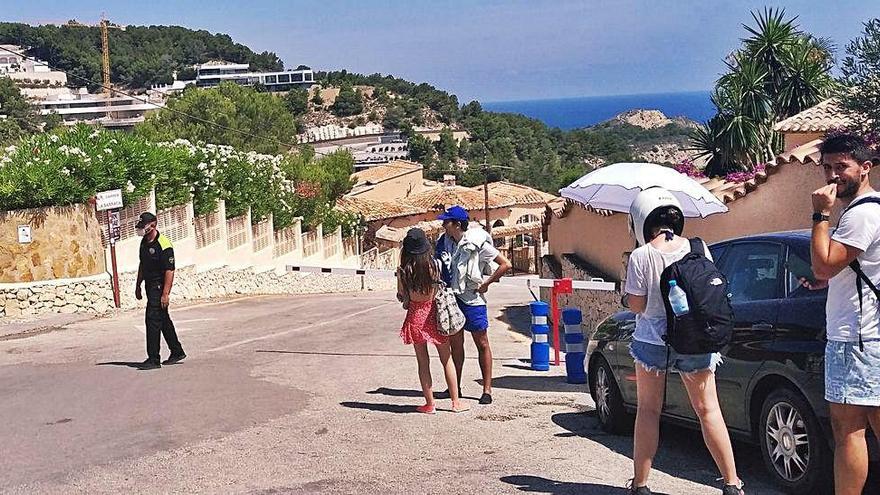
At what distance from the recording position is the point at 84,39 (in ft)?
599

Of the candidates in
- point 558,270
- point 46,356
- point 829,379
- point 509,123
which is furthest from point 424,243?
point 509,123

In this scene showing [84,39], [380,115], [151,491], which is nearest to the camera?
[151,491]

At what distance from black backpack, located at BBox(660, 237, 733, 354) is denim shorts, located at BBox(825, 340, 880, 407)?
791mm

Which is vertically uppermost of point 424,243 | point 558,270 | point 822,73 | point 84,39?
point 84,39

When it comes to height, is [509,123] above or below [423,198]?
above

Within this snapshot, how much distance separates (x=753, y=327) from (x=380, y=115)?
126051 mm

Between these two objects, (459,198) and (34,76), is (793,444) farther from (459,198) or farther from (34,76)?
(34,76)

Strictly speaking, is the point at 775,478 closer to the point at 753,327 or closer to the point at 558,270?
the point at 753,327

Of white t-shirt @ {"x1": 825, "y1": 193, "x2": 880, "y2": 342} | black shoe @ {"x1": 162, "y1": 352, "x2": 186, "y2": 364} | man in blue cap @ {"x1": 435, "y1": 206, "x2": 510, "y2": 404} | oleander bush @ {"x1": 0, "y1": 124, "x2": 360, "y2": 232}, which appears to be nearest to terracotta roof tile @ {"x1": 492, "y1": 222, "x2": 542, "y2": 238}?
oleander bush @ {"x1": 0, "y1": 124, "x2": 360, "y2": 232}

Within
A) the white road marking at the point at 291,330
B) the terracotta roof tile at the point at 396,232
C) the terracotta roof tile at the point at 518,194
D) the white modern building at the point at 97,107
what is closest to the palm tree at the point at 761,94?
the white road marking at the point at 291,330

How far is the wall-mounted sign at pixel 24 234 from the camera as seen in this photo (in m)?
21.8

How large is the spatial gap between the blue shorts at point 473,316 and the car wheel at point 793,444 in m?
3.47

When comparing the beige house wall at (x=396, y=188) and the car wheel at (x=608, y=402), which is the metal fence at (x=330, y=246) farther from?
the car wheel at (x=608, y=402)

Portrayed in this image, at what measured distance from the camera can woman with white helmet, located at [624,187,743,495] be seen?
243 inches
